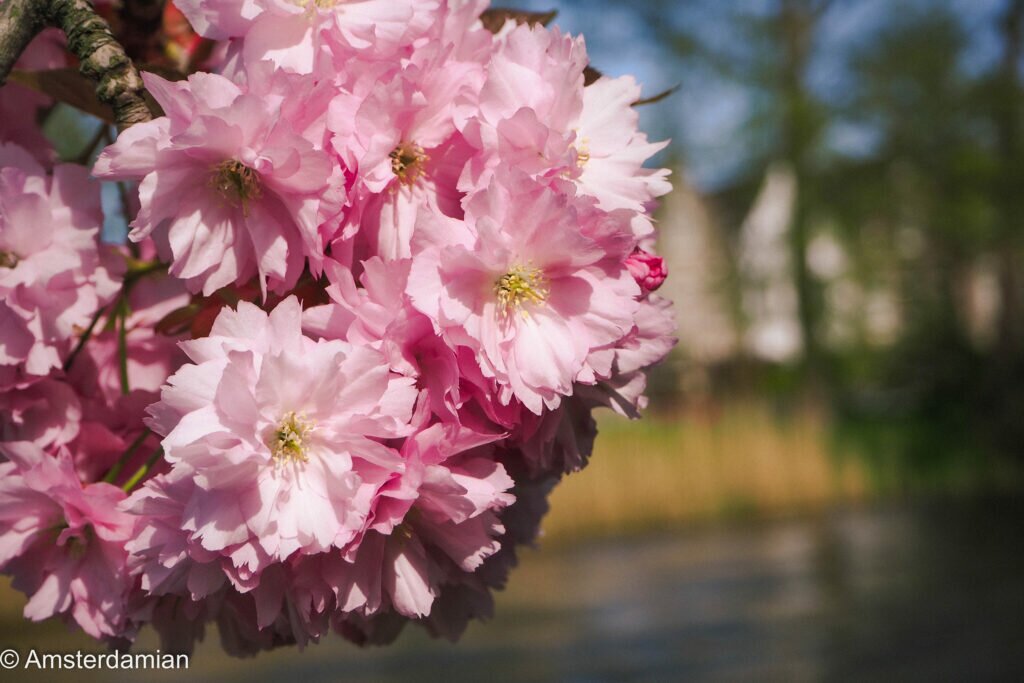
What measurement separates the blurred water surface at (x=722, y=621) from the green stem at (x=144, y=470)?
357cm

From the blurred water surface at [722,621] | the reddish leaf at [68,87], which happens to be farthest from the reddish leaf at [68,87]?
the blurred water surface at [722,621]

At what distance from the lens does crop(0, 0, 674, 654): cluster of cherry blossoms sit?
0.49 meters

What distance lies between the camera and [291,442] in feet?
1.61

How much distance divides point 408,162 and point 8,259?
222 millimetres

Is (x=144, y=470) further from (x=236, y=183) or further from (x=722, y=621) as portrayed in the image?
(x=722, y=621)

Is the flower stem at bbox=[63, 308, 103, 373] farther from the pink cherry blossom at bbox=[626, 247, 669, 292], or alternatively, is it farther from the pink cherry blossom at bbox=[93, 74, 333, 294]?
the pink cherry blossom at bbox=[626, 247, 669, 292]

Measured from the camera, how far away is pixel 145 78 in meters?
0.49

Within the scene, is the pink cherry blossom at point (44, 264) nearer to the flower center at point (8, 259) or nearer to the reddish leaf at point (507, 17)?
the flower center at point (8, 259)

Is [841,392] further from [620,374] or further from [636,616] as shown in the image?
[620,374]

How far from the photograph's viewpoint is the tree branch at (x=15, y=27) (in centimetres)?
55

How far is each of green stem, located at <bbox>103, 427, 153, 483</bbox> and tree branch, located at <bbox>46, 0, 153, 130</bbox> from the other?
0.56 ft

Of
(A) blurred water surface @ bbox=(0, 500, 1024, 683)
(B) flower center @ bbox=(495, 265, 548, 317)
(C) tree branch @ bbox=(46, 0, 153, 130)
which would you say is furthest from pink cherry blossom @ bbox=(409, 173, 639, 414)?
(A) blurred water surface @ bbox=(0, 500, 1024, 683)

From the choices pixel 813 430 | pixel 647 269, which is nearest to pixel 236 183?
pixel 647 269

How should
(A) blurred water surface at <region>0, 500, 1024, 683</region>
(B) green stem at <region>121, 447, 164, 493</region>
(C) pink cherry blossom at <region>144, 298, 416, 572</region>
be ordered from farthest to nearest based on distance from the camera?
(A) blurred water surface at <region>0, 500, 1024, 683</region> < (B) green stem at <region>121, 447, 164, 493</region> < (C) pink cherry blossom at <region>144, 298, 416, 572</region>
